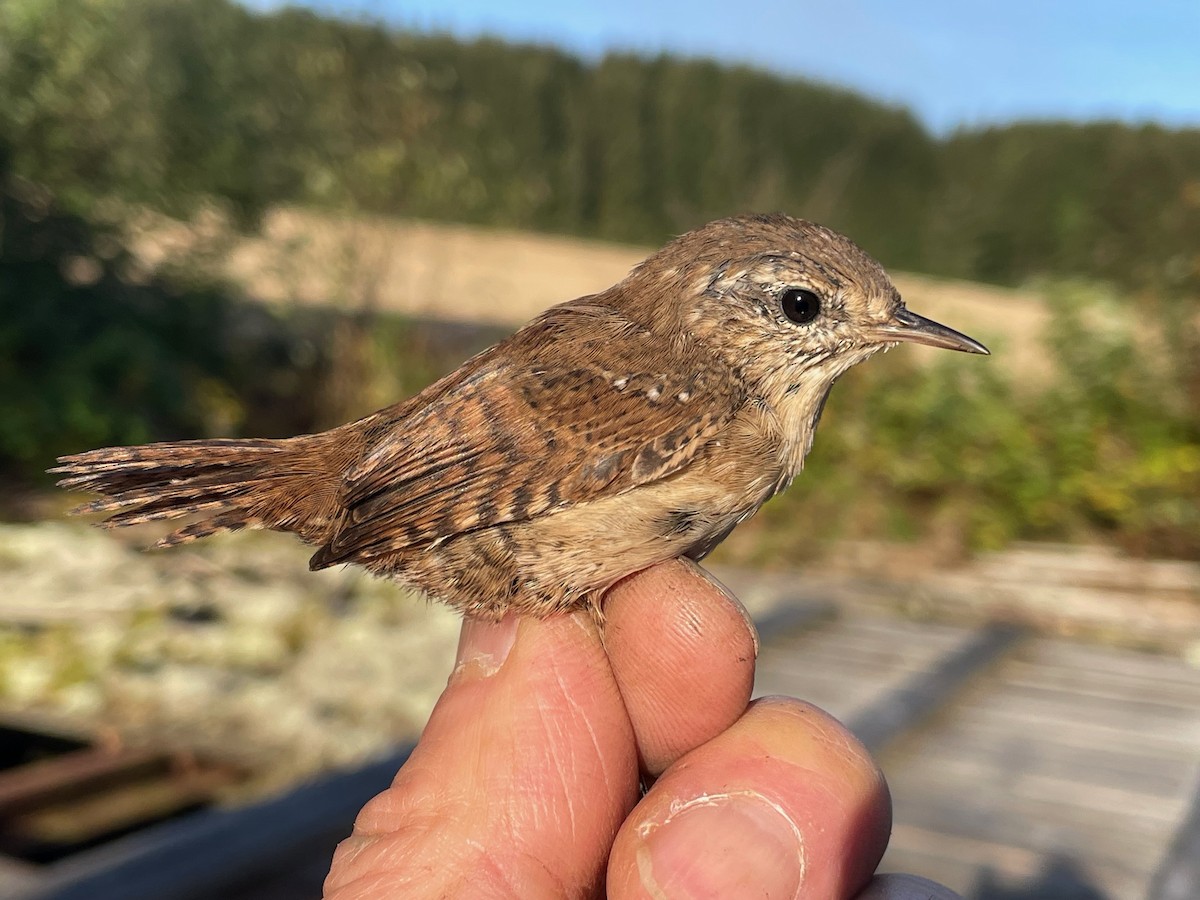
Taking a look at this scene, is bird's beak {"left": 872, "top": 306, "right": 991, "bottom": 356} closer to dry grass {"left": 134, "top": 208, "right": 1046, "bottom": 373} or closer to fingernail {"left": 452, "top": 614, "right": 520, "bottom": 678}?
fingernail {"left": 452, "top": 614, "right": 520, "bottom": 678}

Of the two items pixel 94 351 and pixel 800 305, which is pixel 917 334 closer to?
pixel 800 305

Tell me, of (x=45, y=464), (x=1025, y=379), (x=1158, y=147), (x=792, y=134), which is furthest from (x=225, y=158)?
(x=792, y=134)

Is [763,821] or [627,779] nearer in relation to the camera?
[763,821]

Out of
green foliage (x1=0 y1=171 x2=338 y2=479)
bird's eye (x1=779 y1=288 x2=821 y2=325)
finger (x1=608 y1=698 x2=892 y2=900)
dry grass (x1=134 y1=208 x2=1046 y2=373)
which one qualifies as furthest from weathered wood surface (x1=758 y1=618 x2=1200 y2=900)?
green foliage (x1=0 y1=171 x2=338 y2=479)

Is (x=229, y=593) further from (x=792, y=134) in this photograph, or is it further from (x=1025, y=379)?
(x=792, y=134)

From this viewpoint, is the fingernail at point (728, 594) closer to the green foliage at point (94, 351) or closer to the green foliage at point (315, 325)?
the green foliage at point (315, 325)

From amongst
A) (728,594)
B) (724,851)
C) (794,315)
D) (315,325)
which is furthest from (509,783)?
(315,325)

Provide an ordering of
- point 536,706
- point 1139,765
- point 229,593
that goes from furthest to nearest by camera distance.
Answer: point 229,593 < point 1139,765 < point 536,706
